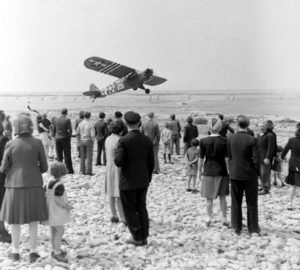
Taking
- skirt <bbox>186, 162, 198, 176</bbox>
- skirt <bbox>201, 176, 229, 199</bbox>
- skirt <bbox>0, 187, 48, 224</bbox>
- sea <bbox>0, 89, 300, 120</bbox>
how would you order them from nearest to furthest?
skirt <bbox>0, 187, 48, 224</bbox>, skirt <bbox>201, 176, 229, 199</bbox>, skirt <bbox>186, 162, 198, 176</bbox>, sea <bbox>0, 89, 300, 120</bbox>

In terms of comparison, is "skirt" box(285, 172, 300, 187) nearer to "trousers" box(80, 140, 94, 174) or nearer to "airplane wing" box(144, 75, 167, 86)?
"trousers" box(80, 140, 94, 174)

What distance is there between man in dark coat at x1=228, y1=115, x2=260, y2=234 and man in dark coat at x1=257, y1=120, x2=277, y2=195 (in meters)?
2.58

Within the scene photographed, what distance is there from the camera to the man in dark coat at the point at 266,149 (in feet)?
28.6

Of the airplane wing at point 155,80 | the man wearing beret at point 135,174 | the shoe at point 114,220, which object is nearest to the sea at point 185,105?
the airplane wing at point 155,80

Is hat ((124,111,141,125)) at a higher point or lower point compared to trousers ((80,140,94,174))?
higher

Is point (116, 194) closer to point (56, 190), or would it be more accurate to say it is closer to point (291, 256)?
point (56, 190)

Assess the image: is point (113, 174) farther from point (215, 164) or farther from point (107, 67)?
point (107, 67)

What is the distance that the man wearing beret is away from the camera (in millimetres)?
5188

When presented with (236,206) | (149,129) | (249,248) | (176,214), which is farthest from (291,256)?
(149,129)

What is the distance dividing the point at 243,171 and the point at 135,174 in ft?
5.21

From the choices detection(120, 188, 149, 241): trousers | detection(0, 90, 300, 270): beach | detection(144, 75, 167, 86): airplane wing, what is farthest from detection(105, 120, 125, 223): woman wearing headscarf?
detection(144, 75, 167, 86): airplane wing

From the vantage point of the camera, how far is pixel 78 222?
20.5ft

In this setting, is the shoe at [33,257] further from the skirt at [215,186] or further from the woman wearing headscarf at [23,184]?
the skirt at [215,186]

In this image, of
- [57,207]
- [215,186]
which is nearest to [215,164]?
[215,186]
